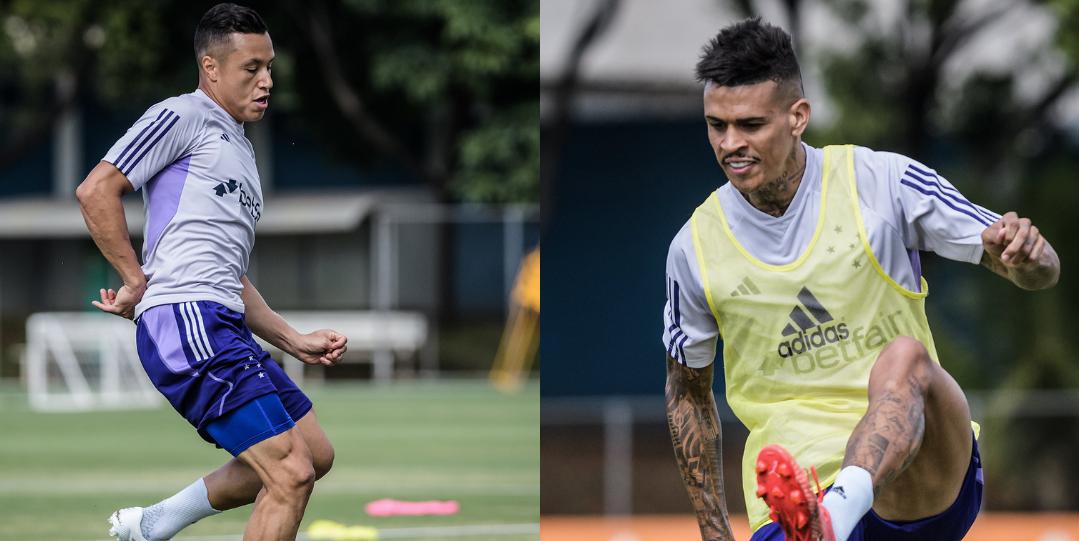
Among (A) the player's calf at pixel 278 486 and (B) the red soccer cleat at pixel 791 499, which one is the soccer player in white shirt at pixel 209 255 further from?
(B) the red soccer cleat at pixel 791 499

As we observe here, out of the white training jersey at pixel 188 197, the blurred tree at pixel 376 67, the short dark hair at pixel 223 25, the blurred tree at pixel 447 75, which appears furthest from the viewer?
the blurred tree at pixel 447 75

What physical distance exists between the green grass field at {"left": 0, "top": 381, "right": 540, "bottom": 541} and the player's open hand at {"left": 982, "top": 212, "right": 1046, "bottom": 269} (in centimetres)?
421

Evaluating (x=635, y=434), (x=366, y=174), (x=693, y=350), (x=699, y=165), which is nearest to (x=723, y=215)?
(x=693, y=350)

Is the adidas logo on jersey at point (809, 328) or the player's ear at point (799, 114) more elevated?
the player's ear at point (799, 114)

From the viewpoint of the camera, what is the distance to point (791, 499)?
382cm

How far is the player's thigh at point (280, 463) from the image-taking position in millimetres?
5016

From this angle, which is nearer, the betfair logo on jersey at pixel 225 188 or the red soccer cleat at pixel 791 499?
the red soccer cleat at pixel 791 499

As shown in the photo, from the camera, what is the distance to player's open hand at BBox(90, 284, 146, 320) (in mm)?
5008

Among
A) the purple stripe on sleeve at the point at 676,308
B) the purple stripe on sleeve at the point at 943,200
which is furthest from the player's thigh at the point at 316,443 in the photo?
the purple stripe on sleeve at the point at 943,200

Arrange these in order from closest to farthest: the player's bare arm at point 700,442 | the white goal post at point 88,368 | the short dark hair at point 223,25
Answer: the player's bare arm at point 700,442, the short dark hair at point 223,25, the white goal post at point 88,368

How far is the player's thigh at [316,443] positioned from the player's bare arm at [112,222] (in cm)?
76

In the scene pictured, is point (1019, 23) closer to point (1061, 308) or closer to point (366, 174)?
point (1061, 308)

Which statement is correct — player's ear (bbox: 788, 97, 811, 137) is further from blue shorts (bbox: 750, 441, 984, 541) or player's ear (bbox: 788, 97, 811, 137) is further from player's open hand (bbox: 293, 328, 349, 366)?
player's open hand (bbox: 293, 328, 349, 366)

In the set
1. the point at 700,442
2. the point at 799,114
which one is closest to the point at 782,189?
the point at 799,114
